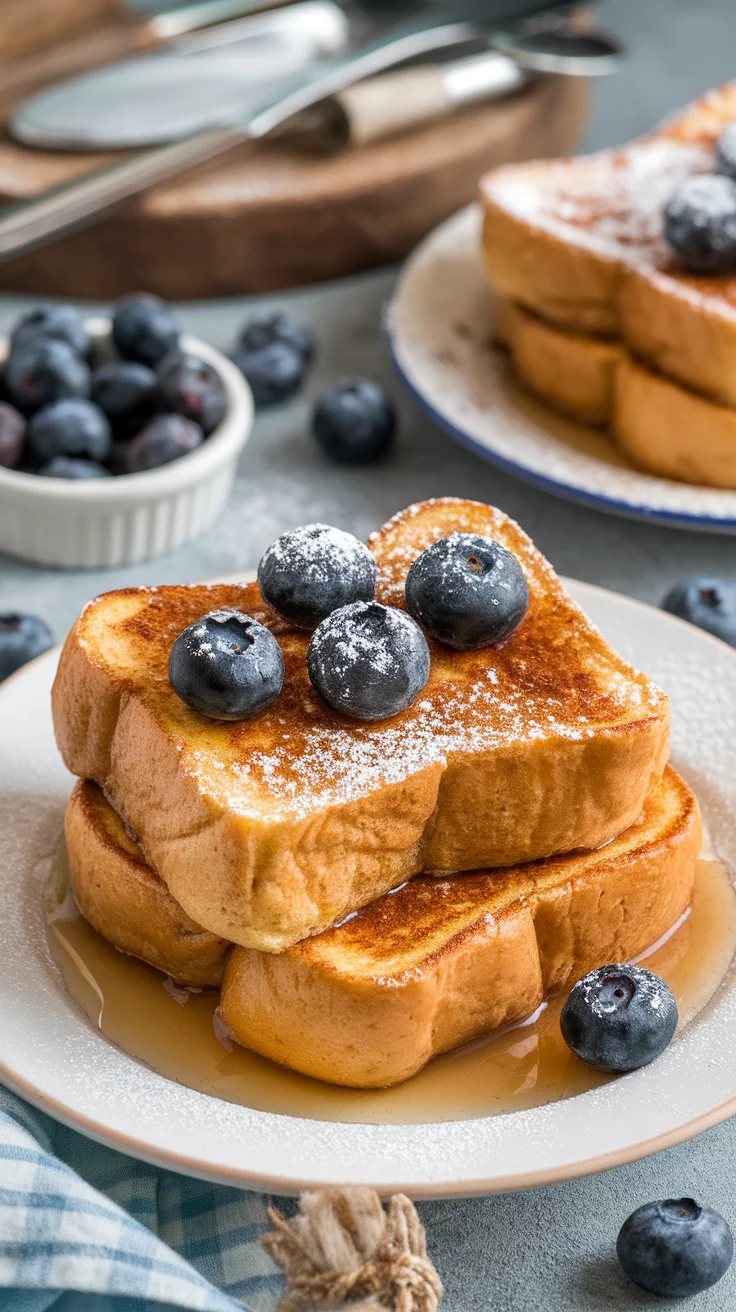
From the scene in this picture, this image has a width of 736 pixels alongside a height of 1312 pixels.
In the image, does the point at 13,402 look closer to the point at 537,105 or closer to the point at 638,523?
the point at 638,523

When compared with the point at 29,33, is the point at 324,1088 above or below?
below

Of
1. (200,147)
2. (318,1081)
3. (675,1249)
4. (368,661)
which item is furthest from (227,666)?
(200,147)

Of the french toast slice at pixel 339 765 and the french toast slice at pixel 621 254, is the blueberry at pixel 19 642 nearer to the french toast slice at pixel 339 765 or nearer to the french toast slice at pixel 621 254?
the french toast slice at pixel 339 765

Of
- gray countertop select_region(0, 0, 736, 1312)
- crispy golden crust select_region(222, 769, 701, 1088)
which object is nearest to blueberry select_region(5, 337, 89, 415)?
gray countertop select_region(0, 0, 736, 1312)

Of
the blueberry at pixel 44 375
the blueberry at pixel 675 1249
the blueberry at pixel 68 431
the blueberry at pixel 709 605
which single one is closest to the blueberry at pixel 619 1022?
the blueberry at pixel 675 1249

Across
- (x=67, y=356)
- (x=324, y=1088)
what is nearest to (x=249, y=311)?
(x=67, y=356)

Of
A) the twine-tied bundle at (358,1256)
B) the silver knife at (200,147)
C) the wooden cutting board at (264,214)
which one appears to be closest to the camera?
the twine-tied bundle at (358,1256)
